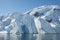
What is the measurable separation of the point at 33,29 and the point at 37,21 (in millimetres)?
3742

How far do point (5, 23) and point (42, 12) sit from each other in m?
16.5

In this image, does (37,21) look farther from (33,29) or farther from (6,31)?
(6,31)

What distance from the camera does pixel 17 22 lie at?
47.1 meters

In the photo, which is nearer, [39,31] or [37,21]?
[39,31]

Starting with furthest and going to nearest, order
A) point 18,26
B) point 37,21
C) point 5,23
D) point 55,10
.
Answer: point 55,10 → point 5,23 → point 37,21 → point 18,26

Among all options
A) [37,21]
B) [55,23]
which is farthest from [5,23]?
[55,23]

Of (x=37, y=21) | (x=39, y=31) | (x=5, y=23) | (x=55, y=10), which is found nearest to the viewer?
(x=39, y=31)

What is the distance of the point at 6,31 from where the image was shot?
55188 millimetres

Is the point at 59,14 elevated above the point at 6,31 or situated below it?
above

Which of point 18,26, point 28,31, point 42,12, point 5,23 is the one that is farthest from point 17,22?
point 42,12

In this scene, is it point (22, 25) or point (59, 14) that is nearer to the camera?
point (22, 25)

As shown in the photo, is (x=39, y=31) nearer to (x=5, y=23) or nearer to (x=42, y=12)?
(x=5, y=23)

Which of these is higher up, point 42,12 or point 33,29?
point 42,12

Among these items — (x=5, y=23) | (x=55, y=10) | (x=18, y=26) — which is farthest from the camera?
(x=55, y=10)
